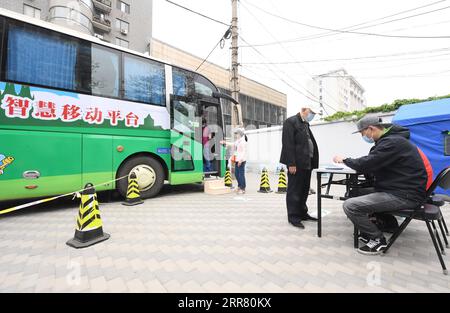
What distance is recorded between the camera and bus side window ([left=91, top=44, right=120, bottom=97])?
15.8 ft

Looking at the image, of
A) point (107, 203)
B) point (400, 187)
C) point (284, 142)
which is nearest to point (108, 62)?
point (107, 203)

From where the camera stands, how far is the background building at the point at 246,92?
2102 cm

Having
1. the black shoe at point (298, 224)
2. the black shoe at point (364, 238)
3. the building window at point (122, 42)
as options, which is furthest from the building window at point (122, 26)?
the black shoe at point (364, 238)

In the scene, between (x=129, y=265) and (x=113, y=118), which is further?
(x=113, y=118)

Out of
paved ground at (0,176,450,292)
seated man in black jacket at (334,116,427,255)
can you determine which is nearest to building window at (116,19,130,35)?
paved ground at (0,176,450,292)

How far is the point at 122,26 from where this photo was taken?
23.5 meters

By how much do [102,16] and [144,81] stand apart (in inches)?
885

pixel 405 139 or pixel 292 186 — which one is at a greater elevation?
pixel 405 139

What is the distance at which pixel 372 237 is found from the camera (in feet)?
8.71

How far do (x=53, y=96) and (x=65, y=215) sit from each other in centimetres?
218

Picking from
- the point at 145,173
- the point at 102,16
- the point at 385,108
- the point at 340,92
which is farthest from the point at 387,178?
the point at 340,92

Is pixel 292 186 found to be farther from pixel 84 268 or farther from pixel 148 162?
pixel 148 162

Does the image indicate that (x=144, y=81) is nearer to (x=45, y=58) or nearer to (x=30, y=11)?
(x=45, y=58)

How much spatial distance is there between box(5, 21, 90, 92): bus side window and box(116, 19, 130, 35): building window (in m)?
22.6
